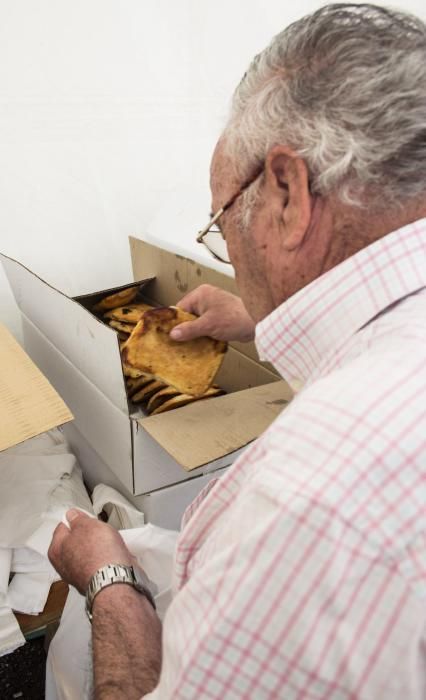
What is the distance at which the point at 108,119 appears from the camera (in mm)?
1494

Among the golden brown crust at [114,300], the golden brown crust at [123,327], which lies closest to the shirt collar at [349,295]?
the golden brown crust at [123,327]

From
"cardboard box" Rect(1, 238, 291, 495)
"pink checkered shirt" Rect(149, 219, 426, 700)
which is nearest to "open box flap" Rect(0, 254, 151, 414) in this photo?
"cardboard box" Rect(1, 238, 291, 495)

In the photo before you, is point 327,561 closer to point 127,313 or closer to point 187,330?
point 187,330

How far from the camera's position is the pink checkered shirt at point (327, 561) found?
0.34 m

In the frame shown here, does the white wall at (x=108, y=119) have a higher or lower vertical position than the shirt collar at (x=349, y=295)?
higher

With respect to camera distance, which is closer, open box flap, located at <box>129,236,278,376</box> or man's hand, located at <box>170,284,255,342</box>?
man's hand, located at <box>170,284,255,342</box>

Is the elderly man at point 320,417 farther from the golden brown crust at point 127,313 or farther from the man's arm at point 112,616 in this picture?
the golden brown crust at point 127,313

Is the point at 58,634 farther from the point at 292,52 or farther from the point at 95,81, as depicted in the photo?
the point at 95,81

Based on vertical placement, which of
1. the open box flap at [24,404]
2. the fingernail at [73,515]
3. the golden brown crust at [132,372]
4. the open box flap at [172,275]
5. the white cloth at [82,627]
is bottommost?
the white cloth at [82,627]

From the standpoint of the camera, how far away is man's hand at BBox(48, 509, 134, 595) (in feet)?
2.38

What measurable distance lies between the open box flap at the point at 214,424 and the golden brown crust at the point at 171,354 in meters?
0.07

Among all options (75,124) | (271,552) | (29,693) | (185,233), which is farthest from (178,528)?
(75,124)

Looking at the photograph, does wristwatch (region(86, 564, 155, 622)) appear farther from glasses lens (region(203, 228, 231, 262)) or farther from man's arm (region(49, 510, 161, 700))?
glasses lens (region(203, 228, 231, 262))

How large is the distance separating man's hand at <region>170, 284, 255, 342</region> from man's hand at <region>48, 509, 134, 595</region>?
386mm
